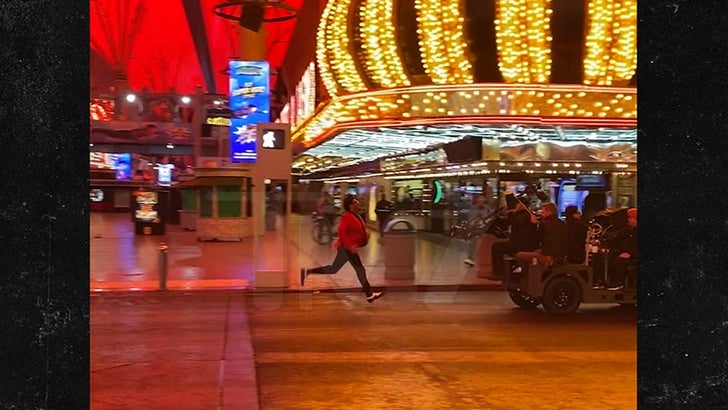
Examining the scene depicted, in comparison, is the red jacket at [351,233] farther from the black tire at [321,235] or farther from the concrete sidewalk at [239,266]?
the black tire at [321,235]

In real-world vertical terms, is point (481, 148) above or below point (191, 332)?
above

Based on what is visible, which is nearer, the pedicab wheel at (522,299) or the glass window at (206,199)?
the pedicab wheel at (522,299)

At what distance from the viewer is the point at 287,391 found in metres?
5.80

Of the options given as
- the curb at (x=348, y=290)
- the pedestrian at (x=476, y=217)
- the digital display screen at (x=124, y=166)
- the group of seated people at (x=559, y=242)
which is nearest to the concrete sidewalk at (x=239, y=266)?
the curb at (x=348, y=290)

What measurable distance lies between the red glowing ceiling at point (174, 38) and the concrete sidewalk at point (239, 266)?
308 centimetres

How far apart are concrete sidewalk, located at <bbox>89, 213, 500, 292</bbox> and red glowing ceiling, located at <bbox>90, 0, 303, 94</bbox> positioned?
A: 3.08 metres

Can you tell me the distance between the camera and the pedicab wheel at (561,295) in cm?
933

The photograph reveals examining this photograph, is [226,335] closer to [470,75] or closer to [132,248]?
[470,75]

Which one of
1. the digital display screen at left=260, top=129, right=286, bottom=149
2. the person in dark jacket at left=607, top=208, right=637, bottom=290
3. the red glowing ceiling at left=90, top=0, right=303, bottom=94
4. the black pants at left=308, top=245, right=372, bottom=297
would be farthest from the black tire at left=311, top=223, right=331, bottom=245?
the person in dark jacket at left=607, top=208, right=637, bottom=290

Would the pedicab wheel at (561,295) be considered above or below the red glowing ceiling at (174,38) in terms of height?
below

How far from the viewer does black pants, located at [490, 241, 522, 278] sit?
392 inches

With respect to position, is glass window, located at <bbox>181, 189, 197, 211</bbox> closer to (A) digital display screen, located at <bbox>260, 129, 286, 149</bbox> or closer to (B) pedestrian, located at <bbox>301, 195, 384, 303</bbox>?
(A) digital display screen, located at <bbox>260, 129, 286, 149</bbox>
